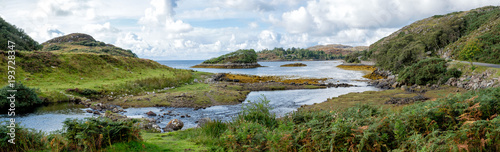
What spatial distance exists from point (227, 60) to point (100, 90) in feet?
387

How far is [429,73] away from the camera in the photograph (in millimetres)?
33656

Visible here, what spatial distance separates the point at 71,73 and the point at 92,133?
34.7 m

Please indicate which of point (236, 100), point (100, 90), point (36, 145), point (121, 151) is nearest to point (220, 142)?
point (121, 151)

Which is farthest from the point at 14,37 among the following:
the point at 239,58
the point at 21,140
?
the point at 239,58

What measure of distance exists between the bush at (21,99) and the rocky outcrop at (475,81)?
45.1 metres

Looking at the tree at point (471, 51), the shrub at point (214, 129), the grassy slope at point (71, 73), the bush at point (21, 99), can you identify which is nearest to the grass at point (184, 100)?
the grassy slope at point (71, 73)

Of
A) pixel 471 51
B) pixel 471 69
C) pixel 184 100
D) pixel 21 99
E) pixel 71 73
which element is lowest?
pixel 184 100

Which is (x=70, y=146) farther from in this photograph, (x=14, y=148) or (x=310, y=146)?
(x=310, y=146)

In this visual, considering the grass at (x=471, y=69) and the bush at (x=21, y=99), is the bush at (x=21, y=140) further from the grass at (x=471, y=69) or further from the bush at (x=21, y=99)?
the grass at (x=471, y=69)

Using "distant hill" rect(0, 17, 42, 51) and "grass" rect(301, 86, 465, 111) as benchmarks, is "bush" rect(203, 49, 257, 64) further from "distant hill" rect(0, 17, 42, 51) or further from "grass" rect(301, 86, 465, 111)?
"grass" rect(301, 86, 465, 111)

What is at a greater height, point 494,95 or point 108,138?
point 494,95

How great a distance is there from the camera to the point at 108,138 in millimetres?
7305

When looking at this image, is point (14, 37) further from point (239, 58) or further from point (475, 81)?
point (239, 58)

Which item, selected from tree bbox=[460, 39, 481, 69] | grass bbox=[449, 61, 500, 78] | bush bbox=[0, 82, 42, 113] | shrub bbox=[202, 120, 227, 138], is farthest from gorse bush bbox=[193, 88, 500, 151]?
tree bbox=[460, 39, 481, 69]
